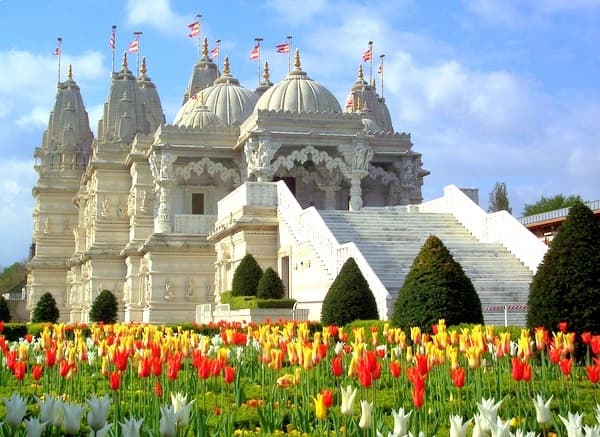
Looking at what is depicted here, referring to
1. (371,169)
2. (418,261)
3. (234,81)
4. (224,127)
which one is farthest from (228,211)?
(418,261)

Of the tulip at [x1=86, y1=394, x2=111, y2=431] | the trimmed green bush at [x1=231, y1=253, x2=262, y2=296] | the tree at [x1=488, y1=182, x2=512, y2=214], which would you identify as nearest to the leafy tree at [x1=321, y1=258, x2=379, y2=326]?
the trimmed green bush at [x1=231, y1=253, x2=262, y2=296]

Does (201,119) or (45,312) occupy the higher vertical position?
(201,119)

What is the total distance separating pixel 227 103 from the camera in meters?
44.8

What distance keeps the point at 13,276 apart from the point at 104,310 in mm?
84092

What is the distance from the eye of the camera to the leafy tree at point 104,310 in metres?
34.8

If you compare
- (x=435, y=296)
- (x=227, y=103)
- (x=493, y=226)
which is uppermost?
(x=227, y=103)

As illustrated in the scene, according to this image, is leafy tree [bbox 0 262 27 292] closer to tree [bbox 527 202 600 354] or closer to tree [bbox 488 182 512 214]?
tree [bbox 488 182 512 214]

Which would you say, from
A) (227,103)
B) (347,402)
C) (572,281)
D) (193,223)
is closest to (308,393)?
(347,402)

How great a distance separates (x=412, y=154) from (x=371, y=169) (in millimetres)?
2124

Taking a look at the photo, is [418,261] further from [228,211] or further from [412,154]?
[412,154]

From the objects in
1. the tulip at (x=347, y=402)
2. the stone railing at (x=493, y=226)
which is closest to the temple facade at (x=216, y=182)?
the stone railing at (x=493, y=226)

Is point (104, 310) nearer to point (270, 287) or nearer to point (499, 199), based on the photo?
point (270, 287)

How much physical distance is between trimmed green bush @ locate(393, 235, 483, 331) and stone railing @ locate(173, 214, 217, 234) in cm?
2288

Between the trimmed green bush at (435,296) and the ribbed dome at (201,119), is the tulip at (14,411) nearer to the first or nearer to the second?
the trimmed green bush at (435,296)
